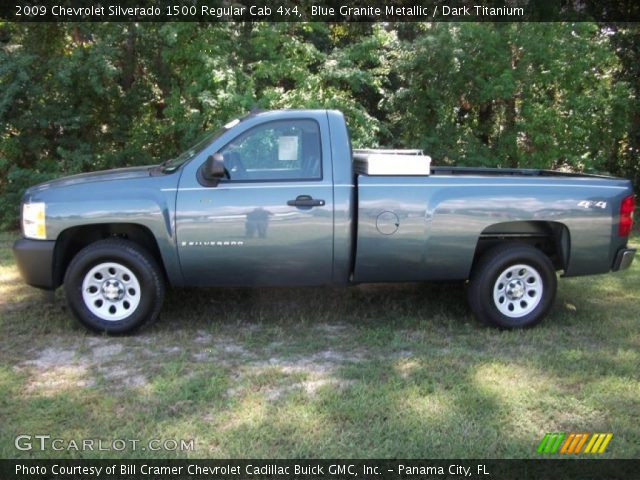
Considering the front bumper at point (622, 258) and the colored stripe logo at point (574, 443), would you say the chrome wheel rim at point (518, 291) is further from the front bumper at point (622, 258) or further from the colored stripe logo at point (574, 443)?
the colored stripe logo at point (574, 443)

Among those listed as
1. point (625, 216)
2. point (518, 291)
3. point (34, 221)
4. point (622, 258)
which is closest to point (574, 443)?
point (518, 291)

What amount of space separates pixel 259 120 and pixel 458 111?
6.41 meters

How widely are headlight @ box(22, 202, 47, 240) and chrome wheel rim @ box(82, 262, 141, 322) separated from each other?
516 mm

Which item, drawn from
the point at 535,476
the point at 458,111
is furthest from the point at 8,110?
the point at 535,476

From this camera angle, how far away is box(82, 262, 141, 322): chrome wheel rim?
203 inches

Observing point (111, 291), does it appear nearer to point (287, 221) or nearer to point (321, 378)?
point (287, 221)

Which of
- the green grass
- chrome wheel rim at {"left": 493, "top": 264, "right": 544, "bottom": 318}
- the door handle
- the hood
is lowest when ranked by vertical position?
the green grass

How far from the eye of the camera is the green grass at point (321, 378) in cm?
361

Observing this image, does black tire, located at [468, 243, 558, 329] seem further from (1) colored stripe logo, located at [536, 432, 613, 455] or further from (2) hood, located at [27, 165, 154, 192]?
(2) hood, located at [27, 165, 154, 192]

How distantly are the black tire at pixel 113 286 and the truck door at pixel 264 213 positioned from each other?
333 mm

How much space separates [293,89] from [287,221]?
517 cm

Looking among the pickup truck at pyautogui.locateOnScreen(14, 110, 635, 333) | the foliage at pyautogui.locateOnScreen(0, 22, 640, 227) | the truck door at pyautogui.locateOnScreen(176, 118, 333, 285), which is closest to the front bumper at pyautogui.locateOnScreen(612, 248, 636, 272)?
the pickup truck at pyautogui.locateOnScreen(14, 110, 635, 333)

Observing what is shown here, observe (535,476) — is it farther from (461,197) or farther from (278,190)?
(278,190)

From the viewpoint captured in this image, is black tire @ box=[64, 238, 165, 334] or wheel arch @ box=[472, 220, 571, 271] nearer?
black tire @ box=[64, 238, 165, 334]
